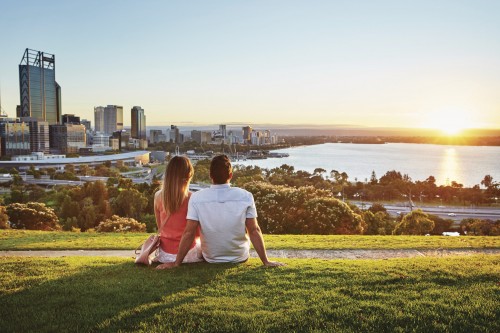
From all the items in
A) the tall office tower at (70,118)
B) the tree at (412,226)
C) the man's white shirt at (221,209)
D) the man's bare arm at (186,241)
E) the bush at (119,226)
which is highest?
the tall office tower at (70,118)

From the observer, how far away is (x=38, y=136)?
12475 cm

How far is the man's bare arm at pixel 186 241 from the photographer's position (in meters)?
4.91

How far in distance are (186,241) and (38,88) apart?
562 feet

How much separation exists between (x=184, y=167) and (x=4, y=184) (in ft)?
195

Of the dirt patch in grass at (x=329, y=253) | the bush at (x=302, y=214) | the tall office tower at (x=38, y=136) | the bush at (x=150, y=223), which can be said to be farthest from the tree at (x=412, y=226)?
the tall office tower at (x=38, y=136)

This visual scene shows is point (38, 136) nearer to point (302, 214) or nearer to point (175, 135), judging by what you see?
point (175, 135)

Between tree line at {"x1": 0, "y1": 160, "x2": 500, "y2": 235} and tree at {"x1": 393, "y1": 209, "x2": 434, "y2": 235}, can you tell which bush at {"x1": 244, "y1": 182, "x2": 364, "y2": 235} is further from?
tree at {"x1": 393, "y1": 209, "x2": 434, "y2": 235}

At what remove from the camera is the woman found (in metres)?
5.07

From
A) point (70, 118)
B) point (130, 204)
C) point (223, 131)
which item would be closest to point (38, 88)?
point (70, 118)

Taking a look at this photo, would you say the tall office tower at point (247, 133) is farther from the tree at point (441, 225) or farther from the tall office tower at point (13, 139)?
the tree at point (441, 225)

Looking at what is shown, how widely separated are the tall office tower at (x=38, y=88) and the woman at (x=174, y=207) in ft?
526

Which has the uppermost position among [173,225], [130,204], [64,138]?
[64,138]

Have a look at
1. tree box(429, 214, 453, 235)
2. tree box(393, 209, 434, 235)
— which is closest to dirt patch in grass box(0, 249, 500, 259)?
tree box(393, 209, 434, 235)

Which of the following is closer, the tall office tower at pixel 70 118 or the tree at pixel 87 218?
the tree at pixel 87 218
